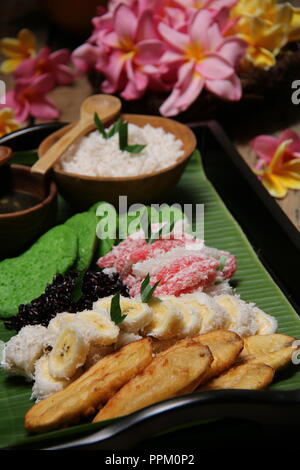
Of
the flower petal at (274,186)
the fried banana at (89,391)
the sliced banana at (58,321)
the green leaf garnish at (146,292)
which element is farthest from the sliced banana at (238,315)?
the flower petal at (274,186)

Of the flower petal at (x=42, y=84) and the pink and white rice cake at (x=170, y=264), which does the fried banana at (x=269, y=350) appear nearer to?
the pink and white rice cake at (x=170, y=264)

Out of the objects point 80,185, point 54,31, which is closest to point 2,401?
point 80,185

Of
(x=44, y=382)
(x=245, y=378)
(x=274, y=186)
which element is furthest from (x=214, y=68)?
(x=44, y=382)

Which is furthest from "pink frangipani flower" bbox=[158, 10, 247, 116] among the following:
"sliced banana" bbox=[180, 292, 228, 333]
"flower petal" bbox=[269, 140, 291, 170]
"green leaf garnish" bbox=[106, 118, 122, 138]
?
"sliced banana" bbox=[180, 292, 228, 333]

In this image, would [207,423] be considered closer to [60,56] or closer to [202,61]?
[202,61]

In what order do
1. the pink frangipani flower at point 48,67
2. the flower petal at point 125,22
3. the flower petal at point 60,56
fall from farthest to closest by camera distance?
the flower petal at point 60,56, the pink frangipani flower at point 48,67, the flower petal at point 125,22

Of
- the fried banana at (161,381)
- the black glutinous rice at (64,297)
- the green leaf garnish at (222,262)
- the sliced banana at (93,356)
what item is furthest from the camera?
the green leaf garnish at (222,262)
